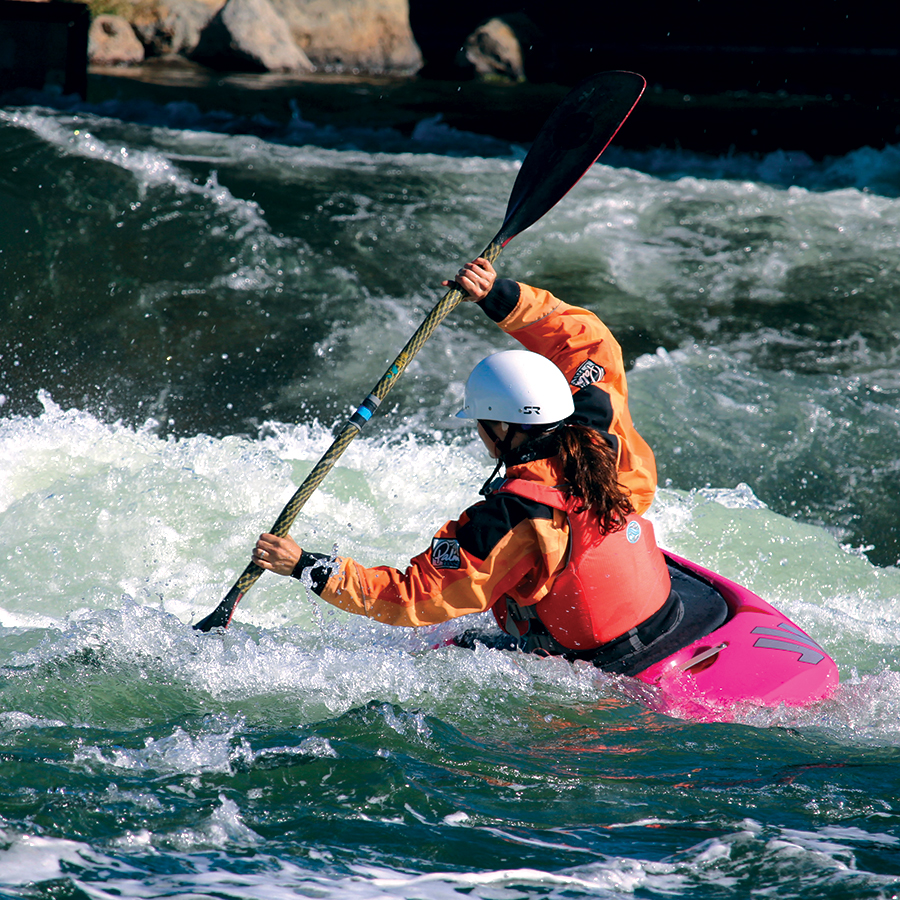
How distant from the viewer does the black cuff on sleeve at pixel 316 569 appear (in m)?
2.81

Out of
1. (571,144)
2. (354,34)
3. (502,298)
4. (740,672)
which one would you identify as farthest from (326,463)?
(354,34)

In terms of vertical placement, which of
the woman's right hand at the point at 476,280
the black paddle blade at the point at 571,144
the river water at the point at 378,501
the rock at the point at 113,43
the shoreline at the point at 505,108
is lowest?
the river water at the point at 378,501

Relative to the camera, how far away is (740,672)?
3115mm

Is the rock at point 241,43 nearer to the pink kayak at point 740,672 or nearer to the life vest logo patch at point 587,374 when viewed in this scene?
the life vest logo patch at point 587,374

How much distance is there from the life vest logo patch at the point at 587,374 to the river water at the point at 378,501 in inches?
37.2

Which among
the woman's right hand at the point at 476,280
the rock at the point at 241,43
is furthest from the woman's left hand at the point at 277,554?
the rock at the point at 241,43

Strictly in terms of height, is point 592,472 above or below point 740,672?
above

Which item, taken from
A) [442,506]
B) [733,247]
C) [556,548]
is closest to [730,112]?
[733,247]

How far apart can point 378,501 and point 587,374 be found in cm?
196

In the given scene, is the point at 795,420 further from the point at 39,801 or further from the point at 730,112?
the point at 730,112

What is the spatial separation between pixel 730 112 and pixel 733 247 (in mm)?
5535

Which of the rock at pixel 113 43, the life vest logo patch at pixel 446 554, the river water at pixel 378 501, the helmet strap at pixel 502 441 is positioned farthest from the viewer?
the rock at pixel 113 43

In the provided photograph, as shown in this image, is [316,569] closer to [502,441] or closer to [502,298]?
[502,441]

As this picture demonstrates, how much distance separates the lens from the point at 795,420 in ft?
20.7
